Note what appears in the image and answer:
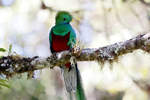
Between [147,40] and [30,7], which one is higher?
[30,7]

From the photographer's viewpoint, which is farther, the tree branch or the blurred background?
the blurred background

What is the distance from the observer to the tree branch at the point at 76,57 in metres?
2.33

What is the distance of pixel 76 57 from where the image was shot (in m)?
2.62

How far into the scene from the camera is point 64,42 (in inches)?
142

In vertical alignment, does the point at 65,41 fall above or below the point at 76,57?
above

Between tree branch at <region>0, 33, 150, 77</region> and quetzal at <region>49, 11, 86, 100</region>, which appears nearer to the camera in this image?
tree branch at <region>0, 33, 150, 77</region>

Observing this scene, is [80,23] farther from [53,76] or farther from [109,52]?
[109,52]

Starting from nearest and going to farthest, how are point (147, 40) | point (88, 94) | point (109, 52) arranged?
point (147, 40) → point (109, 52) → point (88, 94)

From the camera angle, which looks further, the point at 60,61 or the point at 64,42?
the point at 64,42

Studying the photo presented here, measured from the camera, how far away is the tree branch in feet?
7.63

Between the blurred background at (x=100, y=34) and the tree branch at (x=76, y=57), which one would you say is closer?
the tree branch at (x=76, y=57)

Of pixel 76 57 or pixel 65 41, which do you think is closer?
pixel 76 57

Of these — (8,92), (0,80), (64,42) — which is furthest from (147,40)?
(8,92)

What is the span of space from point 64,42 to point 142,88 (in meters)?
2.47
